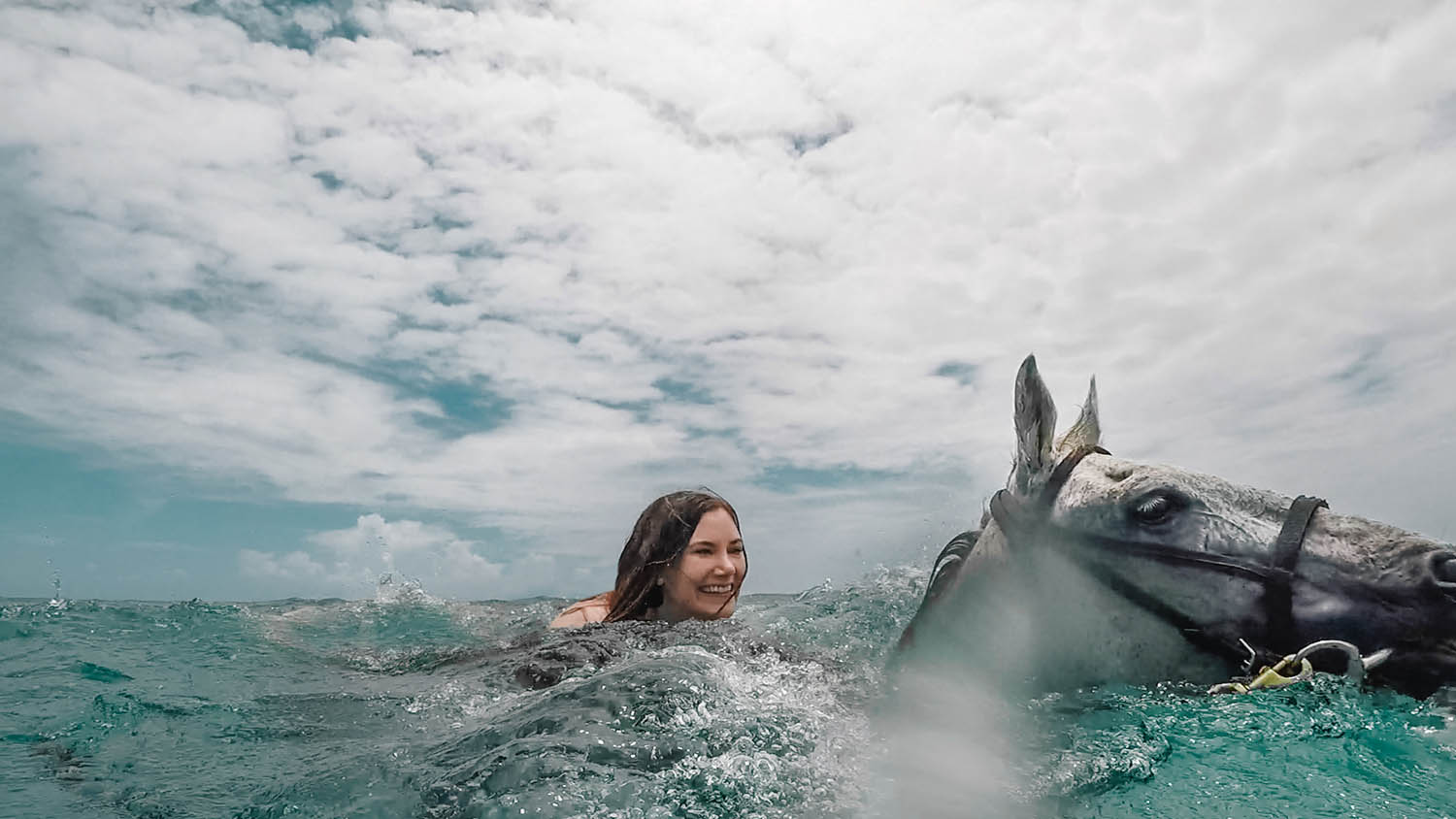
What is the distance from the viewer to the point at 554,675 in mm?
4457

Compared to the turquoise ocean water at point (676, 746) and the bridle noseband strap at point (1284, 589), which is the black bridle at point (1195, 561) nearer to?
the bridle noseband strap at point (1284, 589)

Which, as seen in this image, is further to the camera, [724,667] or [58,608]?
[58,608]

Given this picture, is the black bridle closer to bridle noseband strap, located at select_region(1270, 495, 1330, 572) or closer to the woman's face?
bridle noseband strap, located at select_region(1270, 495, 1330, 572)

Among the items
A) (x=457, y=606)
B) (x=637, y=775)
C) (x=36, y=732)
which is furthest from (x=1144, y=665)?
(x=457, y=606)

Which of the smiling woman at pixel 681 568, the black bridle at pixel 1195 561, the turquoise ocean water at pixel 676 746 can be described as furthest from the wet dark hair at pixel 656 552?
the black bridle at pixel 1195 561

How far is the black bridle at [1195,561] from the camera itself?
10.1ft

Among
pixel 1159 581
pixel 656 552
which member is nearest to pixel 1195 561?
pixel 1159 581

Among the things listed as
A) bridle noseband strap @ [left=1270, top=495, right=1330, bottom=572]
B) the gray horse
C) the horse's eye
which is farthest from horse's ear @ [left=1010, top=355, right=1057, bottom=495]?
bridle noseband strap @ [left=1270, top=495, right=1330, bottom=572]

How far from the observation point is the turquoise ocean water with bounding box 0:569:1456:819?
101 inches

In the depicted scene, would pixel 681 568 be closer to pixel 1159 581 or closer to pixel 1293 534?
pixel 1159 581

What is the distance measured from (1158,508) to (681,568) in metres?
3.48

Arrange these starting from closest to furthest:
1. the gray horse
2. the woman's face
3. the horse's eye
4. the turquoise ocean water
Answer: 1. the turquoise ocean water
2. the gray horse
3. the horse's eye
4. the woman's face

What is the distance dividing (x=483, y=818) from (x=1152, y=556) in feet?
8.70

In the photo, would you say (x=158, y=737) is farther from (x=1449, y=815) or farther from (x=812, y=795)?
(x=1449, y=815)
